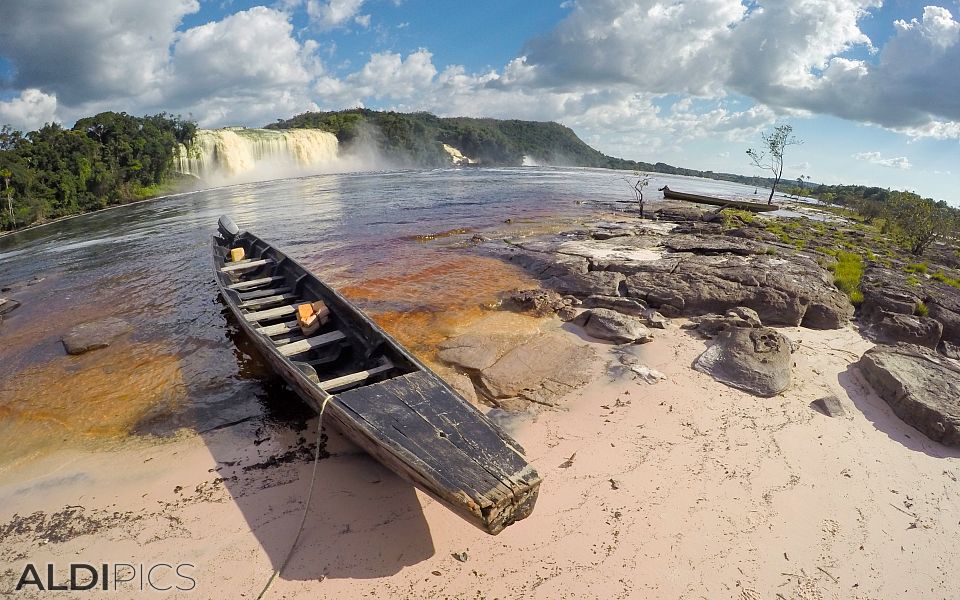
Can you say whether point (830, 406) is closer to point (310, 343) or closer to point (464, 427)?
point (464, 427)

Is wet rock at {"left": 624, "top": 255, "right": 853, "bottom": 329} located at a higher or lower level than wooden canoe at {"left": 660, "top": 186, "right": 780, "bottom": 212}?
lower

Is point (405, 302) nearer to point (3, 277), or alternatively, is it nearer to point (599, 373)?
point (599, 373)

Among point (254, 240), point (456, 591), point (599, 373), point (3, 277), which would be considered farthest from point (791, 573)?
point (3, 277)

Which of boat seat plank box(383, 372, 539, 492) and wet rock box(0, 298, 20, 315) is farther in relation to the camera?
wet rock box(0, 298, 20, 315)

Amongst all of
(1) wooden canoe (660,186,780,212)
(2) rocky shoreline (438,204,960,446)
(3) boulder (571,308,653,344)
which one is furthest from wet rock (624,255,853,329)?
(1) wooden canoe (660,186,780,212)

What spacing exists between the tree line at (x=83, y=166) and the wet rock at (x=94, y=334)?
25.2m

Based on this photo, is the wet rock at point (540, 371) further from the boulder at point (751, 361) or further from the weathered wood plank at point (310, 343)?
the weathered wood plank at point (310, 343)

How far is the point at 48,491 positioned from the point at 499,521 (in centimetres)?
455

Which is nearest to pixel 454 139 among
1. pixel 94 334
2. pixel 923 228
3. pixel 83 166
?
pixel 83 166

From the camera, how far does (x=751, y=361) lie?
6.25 meters

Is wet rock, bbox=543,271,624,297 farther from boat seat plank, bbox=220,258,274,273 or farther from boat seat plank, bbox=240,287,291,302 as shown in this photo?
boat seat plank, bbox=220,258,274,273

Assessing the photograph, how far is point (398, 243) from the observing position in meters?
16.0

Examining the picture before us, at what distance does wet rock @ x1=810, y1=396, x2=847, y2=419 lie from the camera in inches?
214

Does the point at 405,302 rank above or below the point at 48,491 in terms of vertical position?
above
